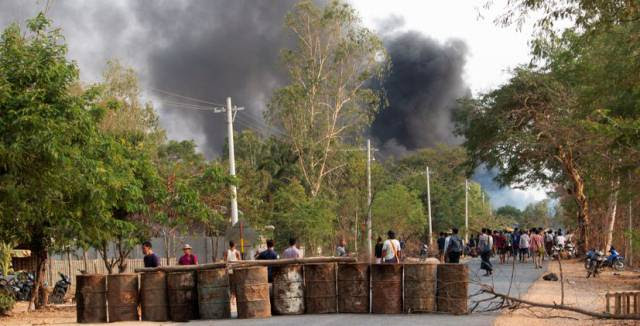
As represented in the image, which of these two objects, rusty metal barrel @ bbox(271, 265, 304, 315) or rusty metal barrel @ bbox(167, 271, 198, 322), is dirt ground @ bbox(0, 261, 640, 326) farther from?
rusty metal barrel @ bbox(271, 265, 304, 315)

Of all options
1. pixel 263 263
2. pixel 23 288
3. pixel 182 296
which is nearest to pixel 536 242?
pixel 23 288

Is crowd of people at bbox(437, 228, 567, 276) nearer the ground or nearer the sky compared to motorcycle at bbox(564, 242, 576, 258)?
nearer the sky

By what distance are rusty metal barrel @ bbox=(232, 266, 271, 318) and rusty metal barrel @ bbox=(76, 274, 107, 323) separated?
2.62m

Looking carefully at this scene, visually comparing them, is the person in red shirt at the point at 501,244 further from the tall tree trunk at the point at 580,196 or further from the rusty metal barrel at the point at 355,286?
the rusty metal barrel at the point at 355,286

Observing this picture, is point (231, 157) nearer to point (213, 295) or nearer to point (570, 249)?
point (213, 295)

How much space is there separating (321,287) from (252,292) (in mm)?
1376

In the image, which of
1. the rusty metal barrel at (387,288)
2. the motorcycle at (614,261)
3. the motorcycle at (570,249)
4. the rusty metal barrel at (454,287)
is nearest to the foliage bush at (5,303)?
the rusty metal barrel at (387,288)

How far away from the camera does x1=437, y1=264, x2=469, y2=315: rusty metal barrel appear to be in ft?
62.5

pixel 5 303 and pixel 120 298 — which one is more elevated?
pixel 120 298

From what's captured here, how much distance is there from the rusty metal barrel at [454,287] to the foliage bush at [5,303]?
976 centimetres

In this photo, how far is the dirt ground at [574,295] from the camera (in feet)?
Result: 59.2

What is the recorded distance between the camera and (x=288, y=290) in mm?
19766

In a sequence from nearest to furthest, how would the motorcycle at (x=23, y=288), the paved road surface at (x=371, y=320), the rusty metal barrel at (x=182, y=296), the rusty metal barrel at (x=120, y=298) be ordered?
1. the paved road surface at (x=371, y=320)
2. the rusty metal barrel at (x=120, y=298)
3. the rusty metal barrel at (x=182, y=296)
4. the motorcycle at (x=23, y=288)

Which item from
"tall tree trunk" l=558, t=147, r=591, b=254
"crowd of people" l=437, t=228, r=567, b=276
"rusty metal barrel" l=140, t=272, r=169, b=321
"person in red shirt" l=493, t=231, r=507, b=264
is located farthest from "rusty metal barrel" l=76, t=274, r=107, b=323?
"tall tree trunk" l=558, t=147, r=591, b=254
